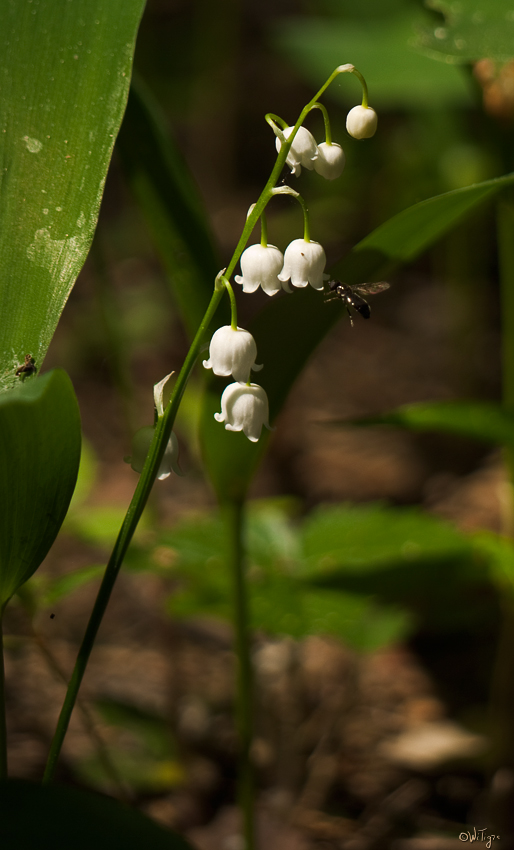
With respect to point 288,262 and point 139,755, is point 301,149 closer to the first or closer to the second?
point 288,262

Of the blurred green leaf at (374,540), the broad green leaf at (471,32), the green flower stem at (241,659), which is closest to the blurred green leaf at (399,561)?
the blurred green leaf at (374,540)

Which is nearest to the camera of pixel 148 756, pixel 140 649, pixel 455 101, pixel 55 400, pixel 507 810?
pixel 55 400

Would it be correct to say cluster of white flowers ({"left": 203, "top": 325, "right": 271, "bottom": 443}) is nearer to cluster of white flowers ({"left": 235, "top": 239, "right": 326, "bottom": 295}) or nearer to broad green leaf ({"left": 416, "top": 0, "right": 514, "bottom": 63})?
cluster of white flowers ({"left": 235, "top": 239, "right": 326, "bottom": 295})


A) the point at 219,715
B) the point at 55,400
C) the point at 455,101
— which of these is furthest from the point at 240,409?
the point at 455,101

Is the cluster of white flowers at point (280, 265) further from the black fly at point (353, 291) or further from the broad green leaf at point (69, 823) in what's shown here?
the broad green leaf at point (69, 823)

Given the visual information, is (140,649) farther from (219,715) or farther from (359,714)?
(359,714)
